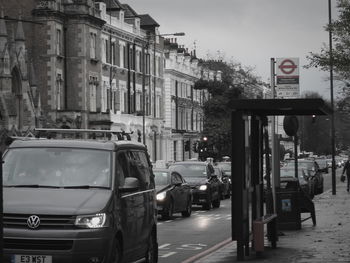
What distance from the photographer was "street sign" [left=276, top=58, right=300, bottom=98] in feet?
67.5

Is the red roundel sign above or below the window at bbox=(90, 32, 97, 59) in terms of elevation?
below

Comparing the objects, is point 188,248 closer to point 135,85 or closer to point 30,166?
point 30,166

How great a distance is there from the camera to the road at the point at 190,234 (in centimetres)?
1862

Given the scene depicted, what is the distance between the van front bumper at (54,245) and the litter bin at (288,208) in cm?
1115

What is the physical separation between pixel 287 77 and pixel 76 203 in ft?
31.8

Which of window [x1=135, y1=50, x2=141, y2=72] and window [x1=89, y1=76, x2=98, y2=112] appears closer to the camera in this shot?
window [x1=89, y1=76, x2=98, y2=112]

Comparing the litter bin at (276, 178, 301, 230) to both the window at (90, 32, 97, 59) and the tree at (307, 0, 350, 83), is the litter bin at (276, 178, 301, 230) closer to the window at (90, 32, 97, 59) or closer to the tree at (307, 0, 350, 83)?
the tree at (307, 0, 350, 83)

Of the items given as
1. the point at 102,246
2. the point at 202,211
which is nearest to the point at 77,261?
the point at 102,246

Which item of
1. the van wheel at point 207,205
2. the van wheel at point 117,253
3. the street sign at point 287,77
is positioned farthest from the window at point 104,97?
the van wheel at point 117,253

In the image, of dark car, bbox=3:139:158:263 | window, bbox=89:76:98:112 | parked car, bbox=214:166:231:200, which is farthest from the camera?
window, bbox=89:76:98:112

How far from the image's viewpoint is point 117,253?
1248 centimetres

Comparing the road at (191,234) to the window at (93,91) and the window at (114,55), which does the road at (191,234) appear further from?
the window at (114,55)

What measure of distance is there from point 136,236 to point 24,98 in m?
50.0

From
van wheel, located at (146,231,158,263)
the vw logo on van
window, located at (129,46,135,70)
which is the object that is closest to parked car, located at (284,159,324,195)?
window, located at (129,46,135,70)
